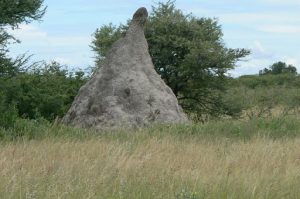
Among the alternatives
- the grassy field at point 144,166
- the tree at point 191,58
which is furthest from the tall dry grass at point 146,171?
the tree at point 191,58

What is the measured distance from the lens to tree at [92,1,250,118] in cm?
2239

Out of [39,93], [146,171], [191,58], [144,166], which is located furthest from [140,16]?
[146,171]

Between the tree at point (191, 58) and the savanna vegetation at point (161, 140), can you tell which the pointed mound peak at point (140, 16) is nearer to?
the savanna vegetation at point (161, 140)

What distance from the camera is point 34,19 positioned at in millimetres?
18672

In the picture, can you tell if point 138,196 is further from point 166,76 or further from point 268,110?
point 268,110

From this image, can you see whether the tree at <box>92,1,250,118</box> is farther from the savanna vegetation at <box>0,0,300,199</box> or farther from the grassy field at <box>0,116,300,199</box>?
the grassy field at <box>0,116,300,199</box>

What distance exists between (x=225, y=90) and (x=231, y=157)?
15244 millimetres

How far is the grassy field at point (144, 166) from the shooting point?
6.13m

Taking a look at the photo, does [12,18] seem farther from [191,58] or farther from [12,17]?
[191,58]

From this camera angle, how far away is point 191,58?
72.0ft

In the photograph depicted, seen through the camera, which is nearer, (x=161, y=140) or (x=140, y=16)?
(x=161, y=140)

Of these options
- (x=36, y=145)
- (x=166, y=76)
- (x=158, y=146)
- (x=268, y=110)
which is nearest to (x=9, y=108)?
(x=36, y=145)

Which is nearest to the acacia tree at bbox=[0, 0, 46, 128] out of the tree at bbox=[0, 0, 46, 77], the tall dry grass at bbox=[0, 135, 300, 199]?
the tree at bbox=[0, 0, 46, 77]

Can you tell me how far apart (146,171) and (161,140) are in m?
3.13
